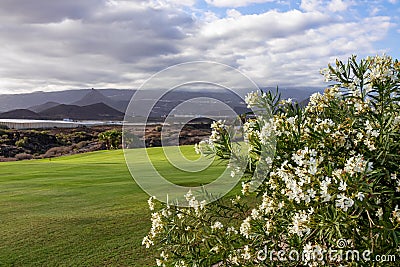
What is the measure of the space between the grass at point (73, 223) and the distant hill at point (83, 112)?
50.1m

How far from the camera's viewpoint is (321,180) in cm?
259

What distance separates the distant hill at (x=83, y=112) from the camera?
65.5 meters

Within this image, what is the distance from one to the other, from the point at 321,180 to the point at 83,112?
2751 inches

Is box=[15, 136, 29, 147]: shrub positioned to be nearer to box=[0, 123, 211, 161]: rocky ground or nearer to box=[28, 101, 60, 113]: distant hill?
box=[0, 123, 211, 161]: rocky ground

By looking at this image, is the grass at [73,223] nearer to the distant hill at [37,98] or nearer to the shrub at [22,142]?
the shrub at [22,142]

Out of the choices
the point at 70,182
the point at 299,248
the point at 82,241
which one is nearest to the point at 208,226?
the point at 299,248

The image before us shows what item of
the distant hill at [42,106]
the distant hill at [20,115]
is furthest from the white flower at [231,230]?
the distant hill at [42,106]

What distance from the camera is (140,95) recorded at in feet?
15.3

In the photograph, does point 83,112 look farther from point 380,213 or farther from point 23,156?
point 380,213

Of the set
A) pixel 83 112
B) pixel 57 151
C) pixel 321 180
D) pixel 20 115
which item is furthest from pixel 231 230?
pixel 20 115

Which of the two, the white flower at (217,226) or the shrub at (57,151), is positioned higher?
the white flower at (217,226)

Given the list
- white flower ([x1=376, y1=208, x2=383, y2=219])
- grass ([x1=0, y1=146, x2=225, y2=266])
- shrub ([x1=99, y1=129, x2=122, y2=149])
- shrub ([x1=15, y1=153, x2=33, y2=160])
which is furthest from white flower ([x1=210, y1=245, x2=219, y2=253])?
shrub ([x1=15, y1=153, x2=33, y2=160])

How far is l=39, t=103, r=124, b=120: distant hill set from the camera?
65500 millimetres

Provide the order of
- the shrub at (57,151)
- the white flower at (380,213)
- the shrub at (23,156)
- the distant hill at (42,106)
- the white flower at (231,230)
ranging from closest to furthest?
the white flower at (380,213)
the white flower at (231,230)
the shrub at (23,156)
the shrub at (57,151)
the distant hill at (42,106)
